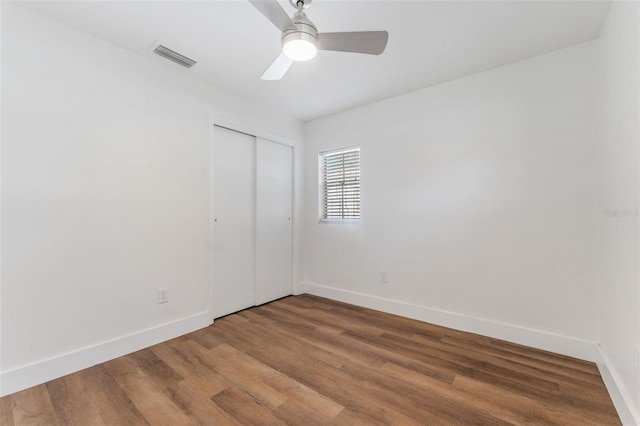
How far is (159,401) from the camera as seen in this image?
5.30ft

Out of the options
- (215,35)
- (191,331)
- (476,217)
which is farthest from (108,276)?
(476,217)

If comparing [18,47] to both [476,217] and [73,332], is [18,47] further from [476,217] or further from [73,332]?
[476,217]

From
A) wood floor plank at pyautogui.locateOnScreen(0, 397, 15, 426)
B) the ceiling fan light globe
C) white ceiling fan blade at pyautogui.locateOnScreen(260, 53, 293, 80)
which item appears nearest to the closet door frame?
white ceiling fan blade at pyautogui.locateOnScreen(260, 53, 293, 80)

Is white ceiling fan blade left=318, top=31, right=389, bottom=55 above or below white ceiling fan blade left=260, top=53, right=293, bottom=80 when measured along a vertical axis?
above

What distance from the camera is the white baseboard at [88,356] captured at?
171 centimetres

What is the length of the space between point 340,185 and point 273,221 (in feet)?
3.33

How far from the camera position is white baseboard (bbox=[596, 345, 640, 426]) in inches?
52.9

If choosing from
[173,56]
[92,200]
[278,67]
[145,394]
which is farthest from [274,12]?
[145,394]

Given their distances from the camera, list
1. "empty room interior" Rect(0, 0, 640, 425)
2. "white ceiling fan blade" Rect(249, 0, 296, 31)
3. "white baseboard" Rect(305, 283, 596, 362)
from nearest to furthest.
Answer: "white ceiling fan blade" Rect(249, 0, 296, 31)
"empty room interior" Rect(0, 0, 640, 425)
"white baseboard" Rect(305, 283, 596, 362)

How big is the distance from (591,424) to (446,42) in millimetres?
2581

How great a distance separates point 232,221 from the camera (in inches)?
121

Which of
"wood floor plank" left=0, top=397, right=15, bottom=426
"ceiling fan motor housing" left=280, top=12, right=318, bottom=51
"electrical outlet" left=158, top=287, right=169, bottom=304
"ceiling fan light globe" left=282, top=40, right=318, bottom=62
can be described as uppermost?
"ceiling fan motor housing" left=280, top=12, right=318, bottom=51

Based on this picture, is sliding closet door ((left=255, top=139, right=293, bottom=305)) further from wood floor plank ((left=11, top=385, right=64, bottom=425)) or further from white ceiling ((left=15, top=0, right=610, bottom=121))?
wood floor plank ((left=11, top=385, right=64, bottom=425))

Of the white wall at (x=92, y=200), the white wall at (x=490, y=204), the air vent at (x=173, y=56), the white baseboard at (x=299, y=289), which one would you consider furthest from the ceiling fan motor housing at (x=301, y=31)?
the white baseboard at (x=299, y=289)
